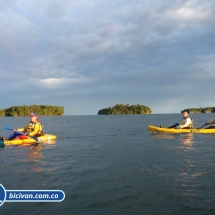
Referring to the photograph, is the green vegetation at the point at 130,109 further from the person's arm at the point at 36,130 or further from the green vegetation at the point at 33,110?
the person's arm at the point at 36,130

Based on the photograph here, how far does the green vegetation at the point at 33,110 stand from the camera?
141875mm

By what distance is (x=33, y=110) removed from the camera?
149750 millimetres

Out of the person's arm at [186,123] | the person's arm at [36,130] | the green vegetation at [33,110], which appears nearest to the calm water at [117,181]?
the person's arm at [36,130]

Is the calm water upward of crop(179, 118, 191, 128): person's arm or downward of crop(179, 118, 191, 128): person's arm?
downward

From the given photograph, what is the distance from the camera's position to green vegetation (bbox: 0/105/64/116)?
465 feet

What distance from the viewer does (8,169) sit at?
9.90 metres

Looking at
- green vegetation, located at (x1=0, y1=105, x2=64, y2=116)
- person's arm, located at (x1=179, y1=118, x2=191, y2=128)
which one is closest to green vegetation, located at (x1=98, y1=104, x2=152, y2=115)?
green vegetation, located at (x1=0, y1=105, x2=64, y2=116)

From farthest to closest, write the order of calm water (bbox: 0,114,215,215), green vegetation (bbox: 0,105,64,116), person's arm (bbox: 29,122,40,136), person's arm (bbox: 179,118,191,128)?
green vegetation (bbox: 0,105,64,116) < person's arm (bbox: 179,118,191,128) < person's arm (bbox: 29,122,40,136) < calm water (bbox: 0,114,215,215)

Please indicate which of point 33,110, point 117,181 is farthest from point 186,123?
point 33,110

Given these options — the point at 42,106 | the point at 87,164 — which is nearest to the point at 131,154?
the point at 87,164

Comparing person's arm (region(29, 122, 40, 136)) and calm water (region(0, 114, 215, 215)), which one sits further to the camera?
person's arm (region(29, 122, 40, 136))

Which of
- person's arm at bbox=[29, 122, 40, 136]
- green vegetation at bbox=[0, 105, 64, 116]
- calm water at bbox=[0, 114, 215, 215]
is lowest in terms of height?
calm water at bbox=[0, 114, 215, 215]

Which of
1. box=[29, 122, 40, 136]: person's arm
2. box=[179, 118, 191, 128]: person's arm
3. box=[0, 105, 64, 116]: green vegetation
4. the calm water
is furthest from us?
box=[0, 105, 64, 116]: green vegetation

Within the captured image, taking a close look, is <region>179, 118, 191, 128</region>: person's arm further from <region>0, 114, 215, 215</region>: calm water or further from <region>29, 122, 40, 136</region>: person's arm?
<region>29, 122, 40, 136</region>: person's arm
